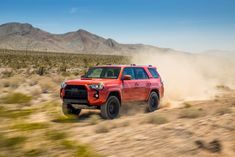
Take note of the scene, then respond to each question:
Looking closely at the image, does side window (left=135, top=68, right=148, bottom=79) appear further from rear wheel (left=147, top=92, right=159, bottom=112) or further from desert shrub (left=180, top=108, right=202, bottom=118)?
desert shrub (left=180, top=108, right=202, bottom=118)

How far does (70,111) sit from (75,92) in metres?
1.11

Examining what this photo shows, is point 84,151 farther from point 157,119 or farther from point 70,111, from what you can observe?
point 70,111

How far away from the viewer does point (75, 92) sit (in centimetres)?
1342

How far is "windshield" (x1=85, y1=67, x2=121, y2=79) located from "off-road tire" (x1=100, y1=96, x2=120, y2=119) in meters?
0.94

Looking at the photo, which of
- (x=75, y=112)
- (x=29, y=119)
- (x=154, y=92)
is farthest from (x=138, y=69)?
(x=29, y=119)

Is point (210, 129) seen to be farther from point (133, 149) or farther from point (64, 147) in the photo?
point (64, 147)

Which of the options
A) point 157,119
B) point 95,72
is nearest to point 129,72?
point 95,72

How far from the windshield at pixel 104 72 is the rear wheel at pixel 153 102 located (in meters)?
2.12

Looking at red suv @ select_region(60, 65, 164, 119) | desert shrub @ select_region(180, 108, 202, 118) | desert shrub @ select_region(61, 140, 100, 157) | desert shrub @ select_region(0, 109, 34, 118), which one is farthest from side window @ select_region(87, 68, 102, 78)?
desert shrub @ select_region(61, 140, 100, 157)

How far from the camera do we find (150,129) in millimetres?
10203

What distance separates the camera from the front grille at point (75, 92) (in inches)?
520

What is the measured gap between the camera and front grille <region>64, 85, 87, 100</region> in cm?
1320

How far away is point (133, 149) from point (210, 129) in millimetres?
2422

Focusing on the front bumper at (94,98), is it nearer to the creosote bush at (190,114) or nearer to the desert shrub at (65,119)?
the desert shrub at (65,119)
